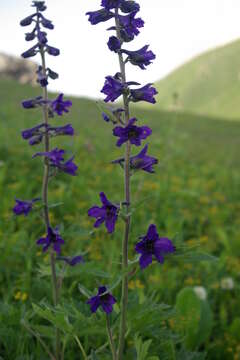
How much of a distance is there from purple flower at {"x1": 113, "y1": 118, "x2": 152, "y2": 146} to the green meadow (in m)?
0.15

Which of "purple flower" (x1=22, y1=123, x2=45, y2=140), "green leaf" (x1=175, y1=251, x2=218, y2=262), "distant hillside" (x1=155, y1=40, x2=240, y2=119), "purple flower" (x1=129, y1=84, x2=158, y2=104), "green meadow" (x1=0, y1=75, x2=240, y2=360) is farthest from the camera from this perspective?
"distant hillside" (x1=155, y1=40, x2=240, y2=119)

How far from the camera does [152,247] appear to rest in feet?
5.70

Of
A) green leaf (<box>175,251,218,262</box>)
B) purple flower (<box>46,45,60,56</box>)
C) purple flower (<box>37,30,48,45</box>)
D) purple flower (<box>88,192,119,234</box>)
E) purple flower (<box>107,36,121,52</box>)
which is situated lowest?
green leaf (<box>175,251,218,262</box>)

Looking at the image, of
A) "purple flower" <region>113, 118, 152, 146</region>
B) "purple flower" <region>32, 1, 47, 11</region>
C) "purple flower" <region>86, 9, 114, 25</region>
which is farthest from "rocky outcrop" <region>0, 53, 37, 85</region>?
"purple flower" <region>113, 118, 152, 146</region>

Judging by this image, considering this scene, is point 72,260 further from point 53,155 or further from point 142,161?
point 142,161

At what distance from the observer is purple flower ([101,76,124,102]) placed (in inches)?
68.5

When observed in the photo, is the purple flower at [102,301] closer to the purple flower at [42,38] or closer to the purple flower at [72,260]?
the purple flower at [72,260]

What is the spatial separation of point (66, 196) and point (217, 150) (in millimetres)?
9884

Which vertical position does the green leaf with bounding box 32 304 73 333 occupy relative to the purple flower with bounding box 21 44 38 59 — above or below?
below

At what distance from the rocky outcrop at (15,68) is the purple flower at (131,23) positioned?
49.1 metres

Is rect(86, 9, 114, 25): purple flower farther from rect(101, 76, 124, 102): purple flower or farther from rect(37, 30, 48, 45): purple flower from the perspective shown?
rect(37, 30, 48, 45): purple flower

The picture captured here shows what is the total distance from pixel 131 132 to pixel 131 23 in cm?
52

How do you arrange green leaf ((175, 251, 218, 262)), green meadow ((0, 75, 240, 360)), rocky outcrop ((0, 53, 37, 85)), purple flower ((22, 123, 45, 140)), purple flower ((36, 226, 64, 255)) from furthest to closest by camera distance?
rocky outcrop ((0, 53, 37, 85)), purple flower ((22, 123, 45, 140)), purple flower ((36, 226, 64, 255)), green meadow ((0, 75, 240, 360)), green leaf ((175, 251, 218, 262))

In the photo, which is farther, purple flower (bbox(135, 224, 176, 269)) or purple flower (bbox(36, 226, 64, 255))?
purple flower (bbox(36, 226, 64, 255))
